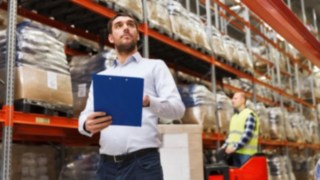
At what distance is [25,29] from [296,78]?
11.9 meters

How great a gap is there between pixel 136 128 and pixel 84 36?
3.52 m

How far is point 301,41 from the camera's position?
3.29m

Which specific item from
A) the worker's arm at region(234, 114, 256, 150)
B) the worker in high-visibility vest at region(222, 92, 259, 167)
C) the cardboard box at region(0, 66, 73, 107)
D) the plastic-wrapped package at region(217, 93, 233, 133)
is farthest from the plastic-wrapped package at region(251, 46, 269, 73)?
the cardboard box at region(0, 66, 73, 107)

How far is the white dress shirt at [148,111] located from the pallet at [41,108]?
98 centimetres

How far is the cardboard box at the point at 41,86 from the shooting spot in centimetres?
374

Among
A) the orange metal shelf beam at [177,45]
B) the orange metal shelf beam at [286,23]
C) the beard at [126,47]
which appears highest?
the orange metal shelf beam at [177,45]

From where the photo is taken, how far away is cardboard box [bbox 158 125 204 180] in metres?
4.94

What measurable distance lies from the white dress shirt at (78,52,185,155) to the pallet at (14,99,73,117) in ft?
3.23

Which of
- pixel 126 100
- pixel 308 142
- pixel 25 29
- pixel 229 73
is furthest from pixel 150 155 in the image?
pixel 308 142

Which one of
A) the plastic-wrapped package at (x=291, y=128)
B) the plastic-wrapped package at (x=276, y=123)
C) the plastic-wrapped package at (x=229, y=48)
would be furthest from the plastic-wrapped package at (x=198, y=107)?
the plastic-wrapped package at (x=291, y=128)

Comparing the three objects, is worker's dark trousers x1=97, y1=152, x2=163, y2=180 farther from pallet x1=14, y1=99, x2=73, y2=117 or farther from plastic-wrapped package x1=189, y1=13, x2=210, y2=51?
plastic-wrapped package x1=189, y1=13, x2=210, y2=51

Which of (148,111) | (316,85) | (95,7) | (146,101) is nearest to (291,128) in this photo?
(316,85)

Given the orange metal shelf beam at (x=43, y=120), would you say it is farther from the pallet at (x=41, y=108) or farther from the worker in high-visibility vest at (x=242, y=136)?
the worker in high-visibility vest at (x=242, y=136)

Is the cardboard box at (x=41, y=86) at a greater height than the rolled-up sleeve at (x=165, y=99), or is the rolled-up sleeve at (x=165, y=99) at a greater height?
the cardboard box at (x=41, y=86)
